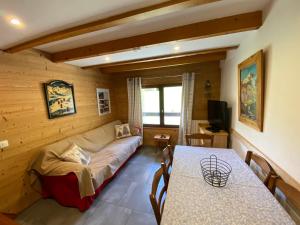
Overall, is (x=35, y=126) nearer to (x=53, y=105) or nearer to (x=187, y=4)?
(x=53, y=105)

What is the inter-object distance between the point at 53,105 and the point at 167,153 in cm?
218

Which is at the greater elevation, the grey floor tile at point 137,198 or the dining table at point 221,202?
the dining table at point 221,202

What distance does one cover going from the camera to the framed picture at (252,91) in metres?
1.51

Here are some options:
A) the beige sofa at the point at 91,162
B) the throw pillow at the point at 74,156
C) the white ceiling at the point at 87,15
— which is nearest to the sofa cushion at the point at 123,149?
the beige sofa at the point at 91,162

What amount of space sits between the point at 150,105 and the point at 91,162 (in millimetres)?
2292

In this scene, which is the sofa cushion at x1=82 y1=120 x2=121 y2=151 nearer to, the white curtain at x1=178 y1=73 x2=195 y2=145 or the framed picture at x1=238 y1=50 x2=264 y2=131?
the white curtain at x1=178 y1=73 x2=195 y2=145

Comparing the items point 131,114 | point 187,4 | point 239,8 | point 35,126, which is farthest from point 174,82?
point 35,126

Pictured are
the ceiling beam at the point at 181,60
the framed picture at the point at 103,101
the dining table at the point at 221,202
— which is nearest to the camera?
the dining table at the point at 221,202

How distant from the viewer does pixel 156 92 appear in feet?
13.3

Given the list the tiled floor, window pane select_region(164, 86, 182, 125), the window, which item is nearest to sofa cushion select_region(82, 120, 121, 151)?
the tiled floor

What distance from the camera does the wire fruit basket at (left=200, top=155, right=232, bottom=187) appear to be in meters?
1.21

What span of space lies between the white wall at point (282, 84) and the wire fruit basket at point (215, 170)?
0.47 meters

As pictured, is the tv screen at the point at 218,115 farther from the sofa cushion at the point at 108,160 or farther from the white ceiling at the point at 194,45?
the sofa cushion at the point at 108,160

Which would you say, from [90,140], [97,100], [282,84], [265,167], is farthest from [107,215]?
[97,100]
